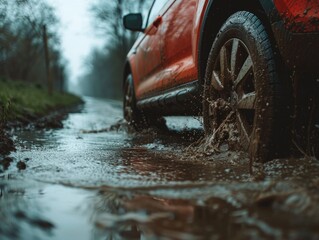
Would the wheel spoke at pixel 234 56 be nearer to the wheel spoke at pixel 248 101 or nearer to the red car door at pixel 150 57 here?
the wheel spoke at pixel 248 101

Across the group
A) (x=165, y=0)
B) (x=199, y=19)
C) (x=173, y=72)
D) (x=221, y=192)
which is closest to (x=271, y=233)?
(x=221, y=192)

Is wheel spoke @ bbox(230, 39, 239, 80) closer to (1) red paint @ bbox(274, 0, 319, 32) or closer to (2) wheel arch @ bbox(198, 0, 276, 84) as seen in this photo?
(2) wheel arch @ bbox(198, 0, 276, 84)

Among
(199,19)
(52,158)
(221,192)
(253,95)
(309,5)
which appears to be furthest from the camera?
(199,19)

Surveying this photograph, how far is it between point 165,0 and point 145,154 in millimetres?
1686

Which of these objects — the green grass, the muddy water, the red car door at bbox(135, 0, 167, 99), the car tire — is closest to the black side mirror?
the red car door at bbox(135, 0, 167, 99)

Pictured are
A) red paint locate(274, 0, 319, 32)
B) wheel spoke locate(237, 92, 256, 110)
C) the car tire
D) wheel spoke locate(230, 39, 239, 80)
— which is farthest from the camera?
wheel spoke locate(230, 39, 239, 80)

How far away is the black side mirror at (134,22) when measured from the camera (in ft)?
15.4

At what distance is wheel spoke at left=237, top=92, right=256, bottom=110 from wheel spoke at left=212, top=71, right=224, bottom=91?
0.76 ft

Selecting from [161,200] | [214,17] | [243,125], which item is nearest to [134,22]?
[214,17]

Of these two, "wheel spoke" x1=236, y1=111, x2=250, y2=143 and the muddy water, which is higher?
"wheel spoke" x1=236, y1=111, x2=250, y2=143

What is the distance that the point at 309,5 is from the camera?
1660 millimetres

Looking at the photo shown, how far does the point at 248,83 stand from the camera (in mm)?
2158

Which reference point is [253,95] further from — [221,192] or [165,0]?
[165,0]

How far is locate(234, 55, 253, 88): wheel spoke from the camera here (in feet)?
6.64
